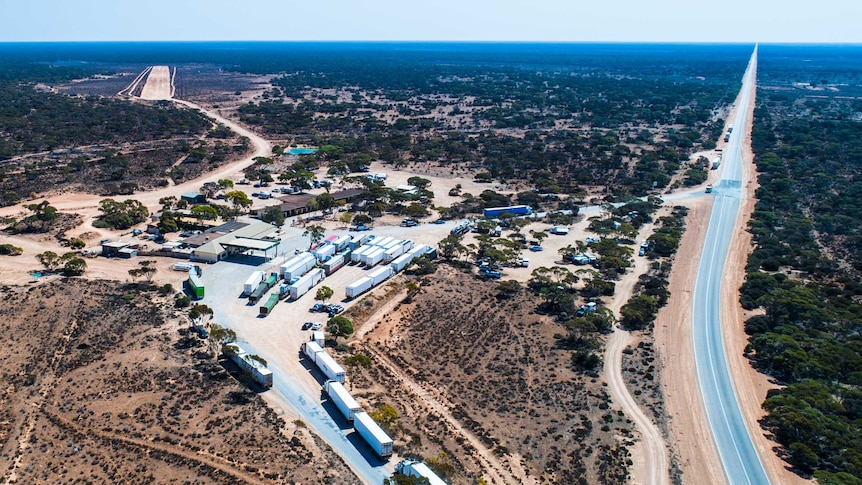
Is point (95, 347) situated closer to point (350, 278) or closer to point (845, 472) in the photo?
point (350, 278)

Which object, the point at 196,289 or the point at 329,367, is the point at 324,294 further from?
the point at 329,367

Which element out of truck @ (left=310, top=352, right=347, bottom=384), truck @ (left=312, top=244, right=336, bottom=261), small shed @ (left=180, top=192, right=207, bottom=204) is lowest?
truck @ (left=310, top=352, right=347, bottom=384)

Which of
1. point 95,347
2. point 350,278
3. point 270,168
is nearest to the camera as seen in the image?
point 95,347

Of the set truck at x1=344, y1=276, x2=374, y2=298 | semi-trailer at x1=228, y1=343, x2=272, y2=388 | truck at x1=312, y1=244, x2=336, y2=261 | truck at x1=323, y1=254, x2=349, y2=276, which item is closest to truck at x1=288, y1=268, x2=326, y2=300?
truck at x1=323, y1=254, x2=349, y2=276

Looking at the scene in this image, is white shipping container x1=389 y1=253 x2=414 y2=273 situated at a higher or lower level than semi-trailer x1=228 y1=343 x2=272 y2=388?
higher

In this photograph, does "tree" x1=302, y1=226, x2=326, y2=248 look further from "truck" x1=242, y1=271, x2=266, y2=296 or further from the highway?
the highway

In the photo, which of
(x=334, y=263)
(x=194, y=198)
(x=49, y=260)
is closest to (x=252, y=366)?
(x=334, y=263)

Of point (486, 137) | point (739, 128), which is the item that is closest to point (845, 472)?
point (486, 137)
